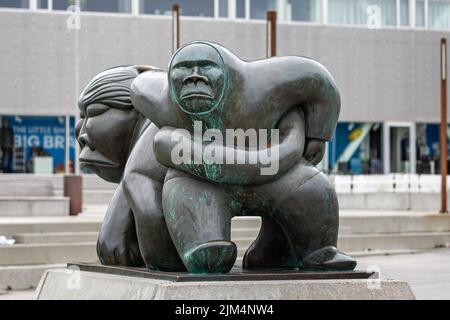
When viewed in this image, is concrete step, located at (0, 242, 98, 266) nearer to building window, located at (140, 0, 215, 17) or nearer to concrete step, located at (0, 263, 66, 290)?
concrete step, located at (0, 263, 66, 290)

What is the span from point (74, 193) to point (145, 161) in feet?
46.1

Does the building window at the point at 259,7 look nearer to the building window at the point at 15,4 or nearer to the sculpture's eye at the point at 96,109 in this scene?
the building window at the point at 15,4

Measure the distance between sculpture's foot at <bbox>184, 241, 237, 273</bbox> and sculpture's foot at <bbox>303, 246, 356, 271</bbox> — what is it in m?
0.43

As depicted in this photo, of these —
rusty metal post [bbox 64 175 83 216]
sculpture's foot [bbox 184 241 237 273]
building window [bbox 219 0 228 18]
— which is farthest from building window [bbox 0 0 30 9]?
sculpture's foot [bbox 184 241 237 273]

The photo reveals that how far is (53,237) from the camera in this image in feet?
43.0

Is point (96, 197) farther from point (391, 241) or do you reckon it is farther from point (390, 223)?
point (391, 241)

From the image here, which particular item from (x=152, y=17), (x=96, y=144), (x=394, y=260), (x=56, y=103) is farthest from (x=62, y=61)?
(x=96, y=144)

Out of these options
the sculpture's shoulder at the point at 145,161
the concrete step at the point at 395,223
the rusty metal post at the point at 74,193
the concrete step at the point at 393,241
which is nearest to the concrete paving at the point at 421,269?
the concrete step at the point at 393,241

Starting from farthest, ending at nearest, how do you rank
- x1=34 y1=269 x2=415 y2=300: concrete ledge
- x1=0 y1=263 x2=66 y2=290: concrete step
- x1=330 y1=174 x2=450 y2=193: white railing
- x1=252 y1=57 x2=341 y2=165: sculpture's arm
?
x1=330 y1=174 x2=450 y2=193: white railing
x1=0 y1=263 x2=66 y2=290: concrete step
x1=252 y1=57 x2=341 y2=165: sculpture's arm
x1=34 y1=269 x2=415 y2=300: concrete ledge

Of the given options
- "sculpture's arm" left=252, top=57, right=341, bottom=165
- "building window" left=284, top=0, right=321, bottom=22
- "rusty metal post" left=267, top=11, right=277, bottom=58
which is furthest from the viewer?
"building window" left=284, top=0, right=321, bottom=22

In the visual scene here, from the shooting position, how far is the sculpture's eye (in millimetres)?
5035

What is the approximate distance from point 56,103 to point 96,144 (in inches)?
1082

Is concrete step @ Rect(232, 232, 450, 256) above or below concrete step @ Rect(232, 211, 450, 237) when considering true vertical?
below

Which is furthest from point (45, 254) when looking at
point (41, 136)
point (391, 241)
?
point (41, 136)
